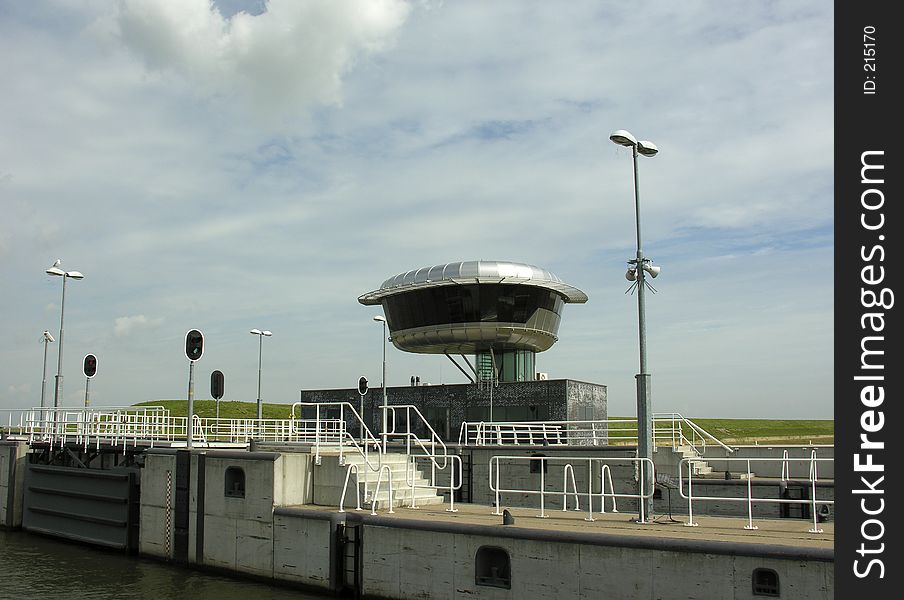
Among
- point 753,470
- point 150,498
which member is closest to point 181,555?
point 150,498

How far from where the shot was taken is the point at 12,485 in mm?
27750

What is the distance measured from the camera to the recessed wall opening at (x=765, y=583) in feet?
39.2

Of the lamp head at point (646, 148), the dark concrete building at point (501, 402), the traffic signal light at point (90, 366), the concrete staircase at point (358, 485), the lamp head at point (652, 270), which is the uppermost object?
the lamp head at point (646, 148)

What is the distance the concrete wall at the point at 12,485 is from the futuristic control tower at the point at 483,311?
17738mm

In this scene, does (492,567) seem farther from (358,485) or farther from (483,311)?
(483,311)

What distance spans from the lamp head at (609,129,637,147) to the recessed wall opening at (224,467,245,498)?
11.3 metres

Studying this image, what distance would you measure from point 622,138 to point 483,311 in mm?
21733

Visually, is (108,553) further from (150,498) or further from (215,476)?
(215,476)

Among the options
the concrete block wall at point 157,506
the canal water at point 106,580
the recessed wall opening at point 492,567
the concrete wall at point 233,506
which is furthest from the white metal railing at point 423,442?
the concrete block wall at point 157,506

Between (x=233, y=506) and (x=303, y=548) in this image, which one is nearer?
(x=303, y=548)

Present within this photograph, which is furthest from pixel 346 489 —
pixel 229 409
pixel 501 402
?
pixel 229 409

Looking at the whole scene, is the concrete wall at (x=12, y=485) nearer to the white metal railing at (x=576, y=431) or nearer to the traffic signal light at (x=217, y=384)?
the traffic signal light at (x=217, y=384)
